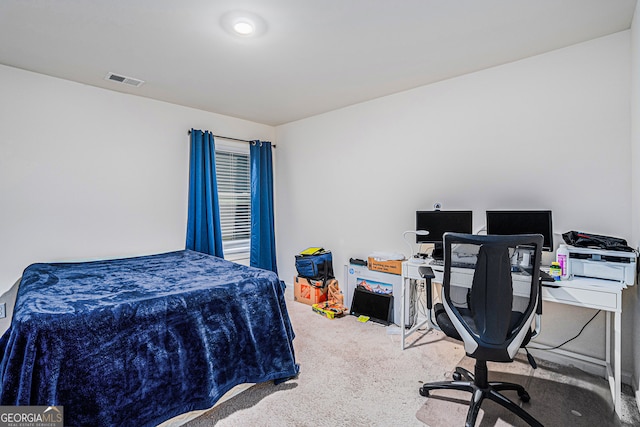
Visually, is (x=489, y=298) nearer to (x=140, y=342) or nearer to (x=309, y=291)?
(x=140, y=342)

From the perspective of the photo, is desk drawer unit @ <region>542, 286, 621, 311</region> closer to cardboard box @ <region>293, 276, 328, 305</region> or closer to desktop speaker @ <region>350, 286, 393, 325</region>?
desktop speaker @ <region>350, 286, 393, 325</region>

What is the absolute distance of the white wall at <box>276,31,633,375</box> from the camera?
7.51 ft

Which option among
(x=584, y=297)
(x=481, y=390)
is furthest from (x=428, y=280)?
(x=584, y=297)

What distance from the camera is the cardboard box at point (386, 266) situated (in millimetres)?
3225

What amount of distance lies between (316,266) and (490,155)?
7.26 ft

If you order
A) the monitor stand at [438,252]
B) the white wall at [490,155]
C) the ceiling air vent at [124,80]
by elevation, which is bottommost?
the monitor stand at [438,252]

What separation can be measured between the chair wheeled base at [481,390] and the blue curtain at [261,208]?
280 cm

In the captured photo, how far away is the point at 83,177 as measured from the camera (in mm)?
3117

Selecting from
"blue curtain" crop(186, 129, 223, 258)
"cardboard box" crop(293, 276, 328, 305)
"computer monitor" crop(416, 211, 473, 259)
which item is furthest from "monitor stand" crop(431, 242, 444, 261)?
"blue curtain" crop(186, 129, 223, 258)

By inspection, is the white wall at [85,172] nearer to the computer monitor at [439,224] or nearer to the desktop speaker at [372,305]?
the desktop speaker at [372,305]

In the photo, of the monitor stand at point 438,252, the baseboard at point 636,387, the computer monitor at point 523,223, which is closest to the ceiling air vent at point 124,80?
the monitor stand at point 438,252

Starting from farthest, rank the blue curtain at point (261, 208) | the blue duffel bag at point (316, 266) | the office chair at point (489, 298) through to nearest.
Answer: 1. the blue curtain at point (261, 208)
2. the blue duffel bag at point (316, 266)
3. the office chair at point (489, 298)

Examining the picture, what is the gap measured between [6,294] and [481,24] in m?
4.27

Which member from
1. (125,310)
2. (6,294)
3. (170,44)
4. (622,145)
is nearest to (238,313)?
(125,310)
